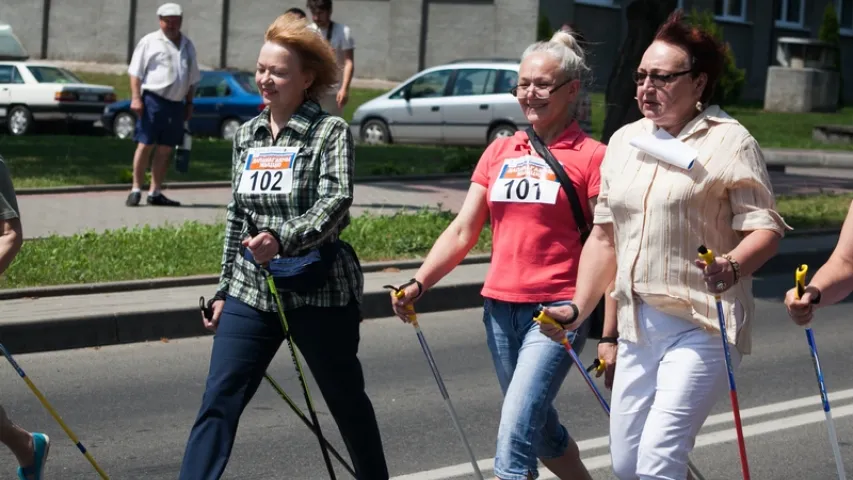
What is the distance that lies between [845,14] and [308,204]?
4268cm

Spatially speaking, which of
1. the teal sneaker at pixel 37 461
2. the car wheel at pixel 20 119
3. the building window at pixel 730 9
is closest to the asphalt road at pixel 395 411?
the teal sneaker at pixel 37 461

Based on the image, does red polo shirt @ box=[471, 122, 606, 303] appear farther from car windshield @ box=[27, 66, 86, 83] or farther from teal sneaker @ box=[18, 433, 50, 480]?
car windshield @ box=[27, 66, 86, 83]

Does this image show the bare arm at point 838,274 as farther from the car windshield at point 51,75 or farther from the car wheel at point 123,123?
the car windshield at point 51,75

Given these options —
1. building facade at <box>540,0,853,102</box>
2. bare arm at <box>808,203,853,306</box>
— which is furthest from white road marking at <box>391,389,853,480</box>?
building facade at <box>540,0,853,102</box>

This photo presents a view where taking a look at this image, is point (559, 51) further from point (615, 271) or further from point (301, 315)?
point (301, 315)

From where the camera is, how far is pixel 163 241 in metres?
11.1

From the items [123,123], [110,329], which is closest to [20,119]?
[123,123]

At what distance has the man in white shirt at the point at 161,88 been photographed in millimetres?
12922

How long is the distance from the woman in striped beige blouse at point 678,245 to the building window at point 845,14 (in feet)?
137

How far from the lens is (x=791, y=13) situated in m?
42.1

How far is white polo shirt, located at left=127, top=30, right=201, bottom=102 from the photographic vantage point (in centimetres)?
1293

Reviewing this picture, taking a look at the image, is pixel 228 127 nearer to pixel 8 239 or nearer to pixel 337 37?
pixel 337 37

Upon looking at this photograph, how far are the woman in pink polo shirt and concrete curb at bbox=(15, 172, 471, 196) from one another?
10.00 metres

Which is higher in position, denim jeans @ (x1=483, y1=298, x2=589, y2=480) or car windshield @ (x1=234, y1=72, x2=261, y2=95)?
car windshield @ (x1=234, y1=72, x2=261, y2=95)
